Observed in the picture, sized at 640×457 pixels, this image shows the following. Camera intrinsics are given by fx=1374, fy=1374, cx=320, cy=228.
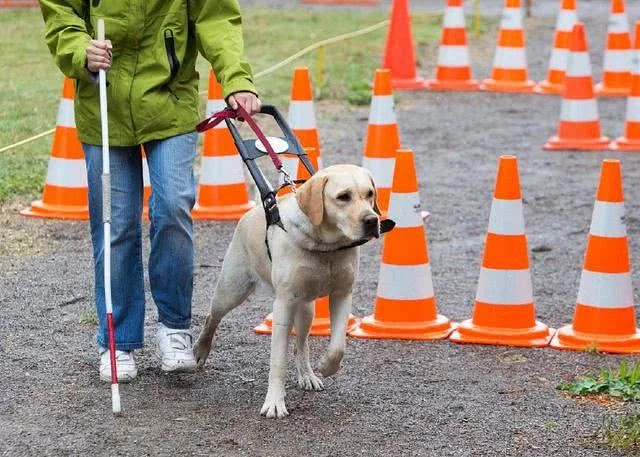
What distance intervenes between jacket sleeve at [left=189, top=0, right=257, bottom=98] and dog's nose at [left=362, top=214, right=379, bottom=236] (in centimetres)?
91

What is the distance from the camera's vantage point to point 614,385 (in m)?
5.68

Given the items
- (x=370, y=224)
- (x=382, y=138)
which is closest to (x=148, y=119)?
(x=370, y=224)

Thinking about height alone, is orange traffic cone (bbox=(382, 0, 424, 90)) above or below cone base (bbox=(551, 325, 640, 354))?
below

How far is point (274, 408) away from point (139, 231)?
100 centimetres

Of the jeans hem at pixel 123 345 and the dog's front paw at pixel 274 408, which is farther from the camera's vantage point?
the jeans hem at pixel 123 345

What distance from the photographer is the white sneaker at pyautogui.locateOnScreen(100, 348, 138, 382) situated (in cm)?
571

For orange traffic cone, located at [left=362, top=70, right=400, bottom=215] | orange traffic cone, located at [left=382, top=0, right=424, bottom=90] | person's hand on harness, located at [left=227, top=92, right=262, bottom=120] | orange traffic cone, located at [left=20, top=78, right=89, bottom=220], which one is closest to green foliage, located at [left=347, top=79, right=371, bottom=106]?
orange traffic cone, located at [left=382, top=0, right=424, bottom=90]

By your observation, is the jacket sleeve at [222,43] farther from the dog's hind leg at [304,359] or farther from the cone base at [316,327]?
the cone base at [316,327]

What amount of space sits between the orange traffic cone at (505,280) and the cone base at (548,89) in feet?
25.5

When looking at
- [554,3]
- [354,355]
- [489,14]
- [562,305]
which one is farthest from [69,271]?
[554,3]

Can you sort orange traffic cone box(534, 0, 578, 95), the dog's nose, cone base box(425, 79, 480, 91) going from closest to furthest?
the dog's nose < orange traffic cone box(534, 0, 578, 95) < cone base box(425, 79, 480, 91)

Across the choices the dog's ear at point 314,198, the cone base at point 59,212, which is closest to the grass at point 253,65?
the cone base at point 59,212

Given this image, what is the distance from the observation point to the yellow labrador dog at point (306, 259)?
5105 millimetres

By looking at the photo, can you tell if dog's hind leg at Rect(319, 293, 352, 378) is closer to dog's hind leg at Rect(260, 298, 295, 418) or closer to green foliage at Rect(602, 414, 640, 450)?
dog's hind leg at Rect(260, 298, 295, 418)
